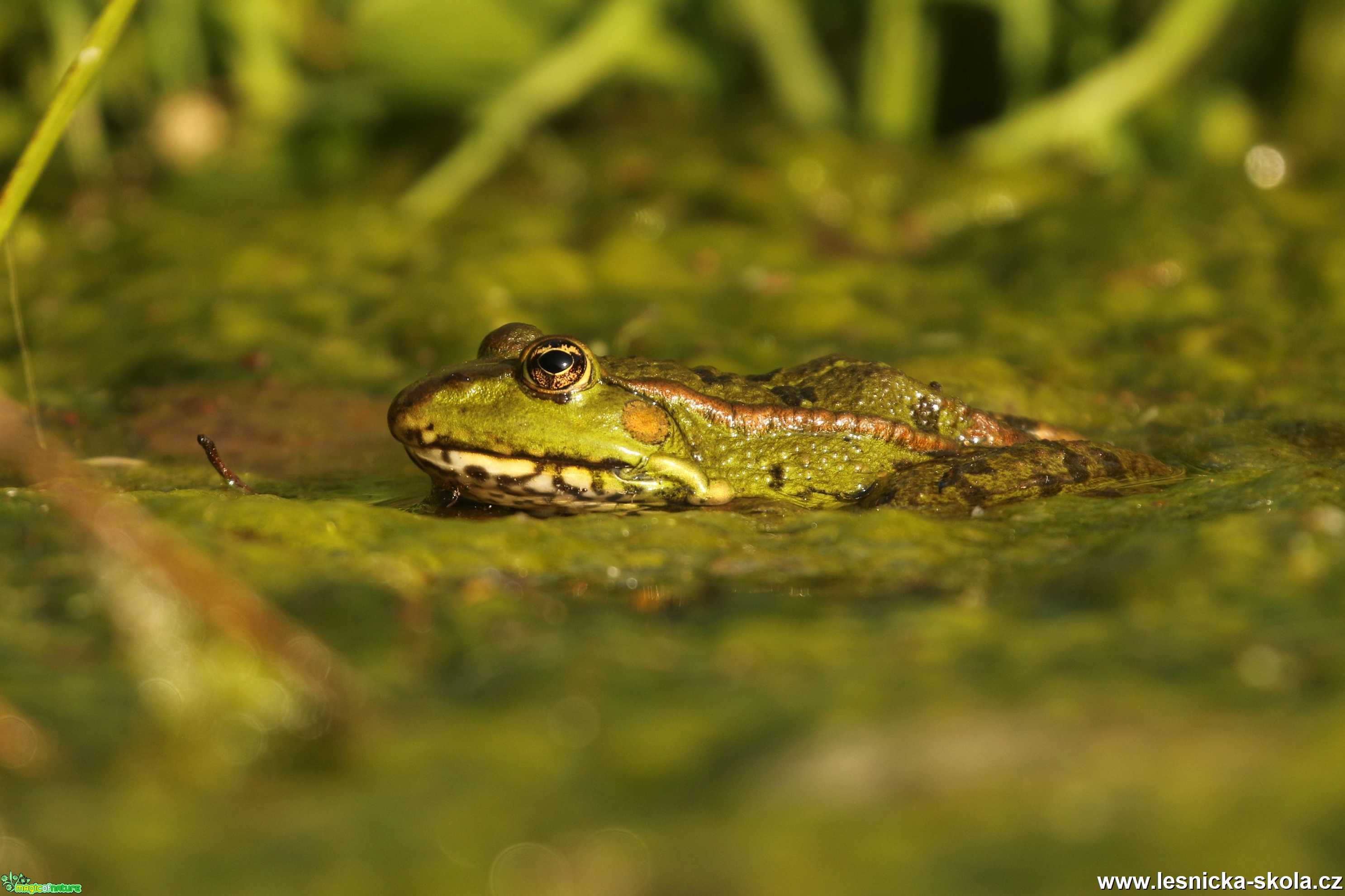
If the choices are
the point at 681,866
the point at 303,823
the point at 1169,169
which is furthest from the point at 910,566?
the point at 1169,169

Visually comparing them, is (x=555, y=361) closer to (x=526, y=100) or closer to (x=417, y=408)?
(x=417, y=408)

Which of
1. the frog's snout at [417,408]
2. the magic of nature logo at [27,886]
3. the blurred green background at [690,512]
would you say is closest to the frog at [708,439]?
the frog's snout at [417,408]

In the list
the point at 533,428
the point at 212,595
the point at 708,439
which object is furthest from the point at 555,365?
the point at 212,595

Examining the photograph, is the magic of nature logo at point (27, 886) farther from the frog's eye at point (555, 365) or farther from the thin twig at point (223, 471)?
the frog's eye at point (555, 365)

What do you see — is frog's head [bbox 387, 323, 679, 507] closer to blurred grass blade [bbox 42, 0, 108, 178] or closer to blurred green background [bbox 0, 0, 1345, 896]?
blurred green background [bbox 0, 0, 1345, 896]

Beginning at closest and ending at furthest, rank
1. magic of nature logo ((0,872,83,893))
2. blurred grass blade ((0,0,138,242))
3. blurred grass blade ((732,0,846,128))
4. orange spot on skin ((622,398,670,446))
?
magic of nature logo ((0,872,83,893))
blurred grass blade ((0,0,138,242))
orange spot on skin ((622,398,670,446))
blurred grass blade ((732,0,846,128))

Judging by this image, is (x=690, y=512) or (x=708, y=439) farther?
(x=708, y=439)

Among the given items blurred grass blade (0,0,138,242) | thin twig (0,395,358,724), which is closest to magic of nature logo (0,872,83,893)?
thin twig (0,395,358,724)
